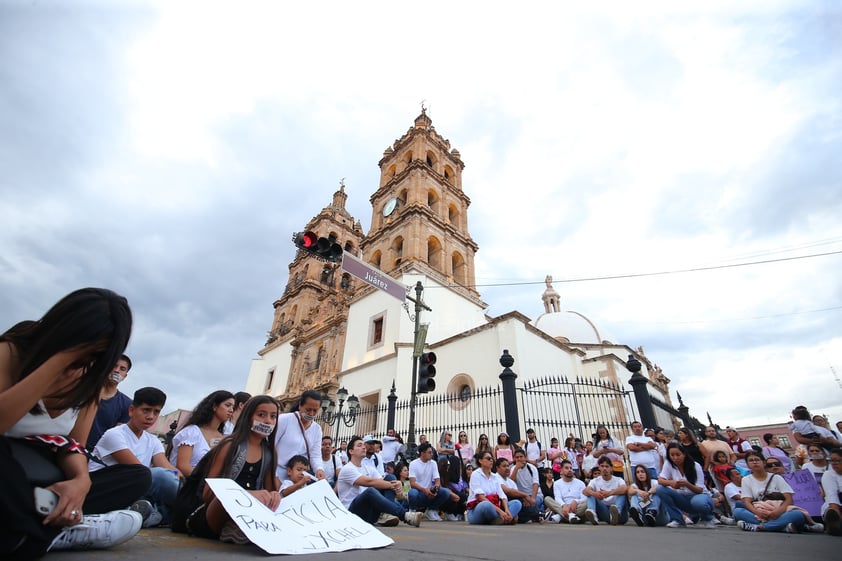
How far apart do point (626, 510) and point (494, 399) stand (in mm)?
7947

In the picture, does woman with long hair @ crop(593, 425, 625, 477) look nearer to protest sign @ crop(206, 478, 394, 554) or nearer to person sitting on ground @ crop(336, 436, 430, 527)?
person sitting on ground @ crop(336, 436, 430, 527)

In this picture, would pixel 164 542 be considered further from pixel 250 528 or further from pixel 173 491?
pixel 173 491

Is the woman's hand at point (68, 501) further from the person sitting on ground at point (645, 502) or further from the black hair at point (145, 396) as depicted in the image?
the person sitting on ground at point (645, 502)

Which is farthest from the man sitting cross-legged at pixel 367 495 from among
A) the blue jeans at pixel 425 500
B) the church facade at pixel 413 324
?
the church facade at pixel 413 324

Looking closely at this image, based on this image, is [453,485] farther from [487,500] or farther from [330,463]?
[330,463]

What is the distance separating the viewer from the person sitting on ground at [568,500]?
6.60 m

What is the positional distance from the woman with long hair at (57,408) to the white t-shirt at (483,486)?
4.78 m

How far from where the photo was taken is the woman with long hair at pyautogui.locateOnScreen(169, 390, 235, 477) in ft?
13.3

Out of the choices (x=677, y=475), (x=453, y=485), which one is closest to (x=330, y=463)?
(x=453, y=485)

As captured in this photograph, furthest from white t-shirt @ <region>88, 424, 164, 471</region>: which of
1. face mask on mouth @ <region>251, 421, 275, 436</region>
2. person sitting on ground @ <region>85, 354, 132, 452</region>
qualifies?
face mask on mouth @ <region>251, 421, 275, 436</region>

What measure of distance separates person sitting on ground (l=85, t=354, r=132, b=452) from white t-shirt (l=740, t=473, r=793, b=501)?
24.4ft

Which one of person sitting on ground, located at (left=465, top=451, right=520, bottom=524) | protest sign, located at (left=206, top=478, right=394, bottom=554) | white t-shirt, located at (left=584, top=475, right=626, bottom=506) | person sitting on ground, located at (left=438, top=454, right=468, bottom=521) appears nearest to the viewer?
protest sign, located at (left=206, top=478, right=394, bottom=554)

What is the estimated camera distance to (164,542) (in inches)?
101

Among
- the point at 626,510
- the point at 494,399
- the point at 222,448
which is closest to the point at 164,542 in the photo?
the point at 222,448
